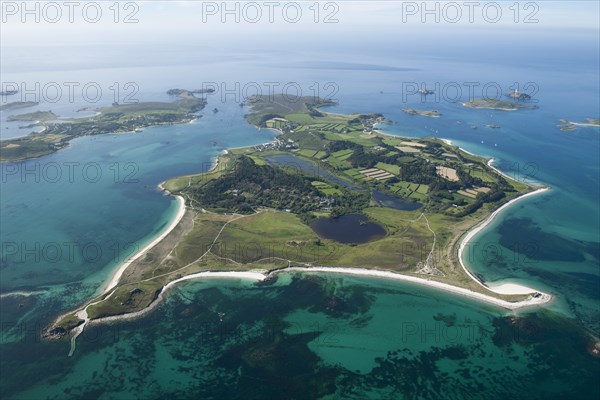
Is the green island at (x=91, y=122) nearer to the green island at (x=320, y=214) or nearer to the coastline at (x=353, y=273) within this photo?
the green island at (x=320, y=214)

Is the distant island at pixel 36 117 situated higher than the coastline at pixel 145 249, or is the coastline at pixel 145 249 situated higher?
the distant island at pixel 36 117

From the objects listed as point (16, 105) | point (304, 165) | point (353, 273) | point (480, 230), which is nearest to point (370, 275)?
point (353, 273)

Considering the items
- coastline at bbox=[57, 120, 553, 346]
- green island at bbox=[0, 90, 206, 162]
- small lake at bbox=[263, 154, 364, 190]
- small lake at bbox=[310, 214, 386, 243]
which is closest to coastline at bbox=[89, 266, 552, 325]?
coastline at bbox=[57, 120, 553, 346]

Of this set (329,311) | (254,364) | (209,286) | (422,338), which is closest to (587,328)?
(422,338)

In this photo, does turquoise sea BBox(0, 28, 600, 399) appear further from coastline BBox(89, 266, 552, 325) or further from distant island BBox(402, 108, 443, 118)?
distant island BBox(402, 108, 443, 118)

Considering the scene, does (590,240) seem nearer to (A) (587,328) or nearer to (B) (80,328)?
(A) (587,328)

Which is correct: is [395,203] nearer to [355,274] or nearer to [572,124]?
[355,274]

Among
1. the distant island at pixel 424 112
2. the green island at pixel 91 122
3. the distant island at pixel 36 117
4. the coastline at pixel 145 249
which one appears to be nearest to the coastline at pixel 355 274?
the coastline at pixel 145 249
